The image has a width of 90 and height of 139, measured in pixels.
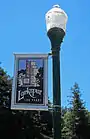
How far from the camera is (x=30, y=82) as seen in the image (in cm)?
657

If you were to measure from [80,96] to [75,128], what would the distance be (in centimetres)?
400

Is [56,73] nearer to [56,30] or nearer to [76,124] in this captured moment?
[56,30]

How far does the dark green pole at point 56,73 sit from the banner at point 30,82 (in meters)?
0.28

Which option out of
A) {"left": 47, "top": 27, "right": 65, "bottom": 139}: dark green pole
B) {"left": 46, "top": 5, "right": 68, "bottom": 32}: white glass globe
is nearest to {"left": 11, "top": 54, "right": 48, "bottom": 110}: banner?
{"left": 47, "top": 27, "right": 65, "bottom": 139}: dark green pole

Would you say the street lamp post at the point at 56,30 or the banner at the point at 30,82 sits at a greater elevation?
the street lamp post at the point at 56,30

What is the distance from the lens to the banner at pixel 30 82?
642 centimetres

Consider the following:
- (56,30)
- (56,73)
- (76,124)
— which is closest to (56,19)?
(56,30)

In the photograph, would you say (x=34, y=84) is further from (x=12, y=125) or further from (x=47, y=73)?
(x=12, y=125)

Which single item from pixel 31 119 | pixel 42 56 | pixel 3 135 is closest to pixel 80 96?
pixel 31 119

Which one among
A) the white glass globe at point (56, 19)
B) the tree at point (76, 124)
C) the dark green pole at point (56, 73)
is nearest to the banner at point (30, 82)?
the dark green pole at point (56, 73)

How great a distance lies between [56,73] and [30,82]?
1.84ft

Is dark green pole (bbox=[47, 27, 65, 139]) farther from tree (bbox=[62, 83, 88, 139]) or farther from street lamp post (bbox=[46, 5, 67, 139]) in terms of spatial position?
tree (bbox=[62, 83, 88, 139])

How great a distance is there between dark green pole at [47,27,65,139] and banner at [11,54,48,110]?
11.1 inches

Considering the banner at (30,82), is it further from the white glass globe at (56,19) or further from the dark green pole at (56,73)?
the white glass globe at (56,19)
